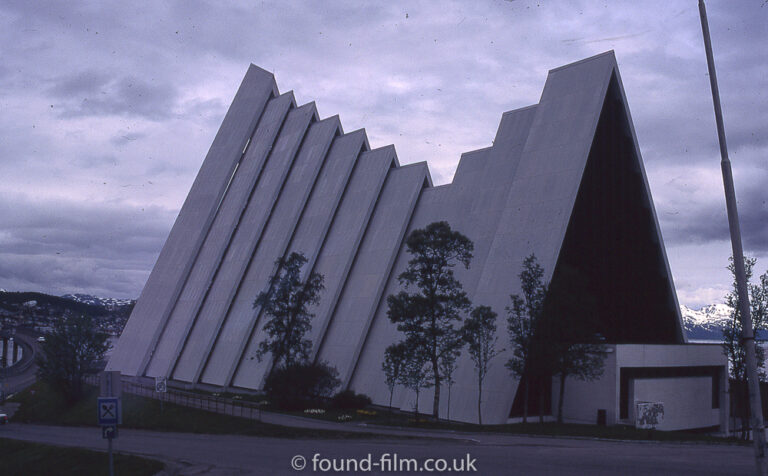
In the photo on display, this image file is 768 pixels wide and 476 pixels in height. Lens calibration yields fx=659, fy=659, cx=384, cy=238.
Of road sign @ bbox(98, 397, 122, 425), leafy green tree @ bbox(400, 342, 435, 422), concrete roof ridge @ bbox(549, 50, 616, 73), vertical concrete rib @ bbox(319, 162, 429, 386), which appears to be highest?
concrete roof ridge @ bbox(549, 50, 616, 73)

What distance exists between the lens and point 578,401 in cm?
3594

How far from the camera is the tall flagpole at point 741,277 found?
11.4 meters

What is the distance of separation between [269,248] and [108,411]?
42172 mm

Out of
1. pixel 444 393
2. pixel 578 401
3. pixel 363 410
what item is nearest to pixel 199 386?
pixel 363 410

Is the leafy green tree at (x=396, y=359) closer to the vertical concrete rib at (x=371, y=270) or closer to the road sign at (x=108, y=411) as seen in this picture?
the vertical concrete rib at (x=371, y=270)

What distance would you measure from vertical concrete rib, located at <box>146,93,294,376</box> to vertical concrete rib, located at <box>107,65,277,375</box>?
778 millimetres

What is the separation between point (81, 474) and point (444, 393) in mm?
20516

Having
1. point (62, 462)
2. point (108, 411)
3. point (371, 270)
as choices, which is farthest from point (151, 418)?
point (108, 411)

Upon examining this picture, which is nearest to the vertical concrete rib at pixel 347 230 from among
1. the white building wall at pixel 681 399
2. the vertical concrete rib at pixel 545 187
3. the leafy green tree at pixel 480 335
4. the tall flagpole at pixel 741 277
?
the vertical concrete rib at pixel 545 187

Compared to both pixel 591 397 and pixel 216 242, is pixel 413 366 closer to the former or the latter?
pixel 591 397

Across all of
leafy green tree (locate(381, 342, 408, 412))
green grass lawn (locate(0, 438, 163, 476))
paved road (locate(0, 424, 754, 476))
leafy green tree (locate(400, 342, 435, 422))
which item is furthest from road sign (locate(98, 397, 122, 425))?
leafy green tree (locate(400, 342, 435, 422))

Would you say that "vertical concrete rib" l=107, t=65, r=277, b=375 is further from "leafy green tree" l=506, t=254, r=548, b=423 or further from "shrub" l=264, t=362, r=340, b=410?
"leafy green tree" l=506, t=254, r=548, b=423

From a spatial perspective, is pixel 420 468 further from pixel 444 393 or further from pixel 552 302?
pixel 444 393

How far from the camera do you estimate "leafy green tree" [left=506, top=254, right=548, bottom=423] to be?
3206 centimetres
